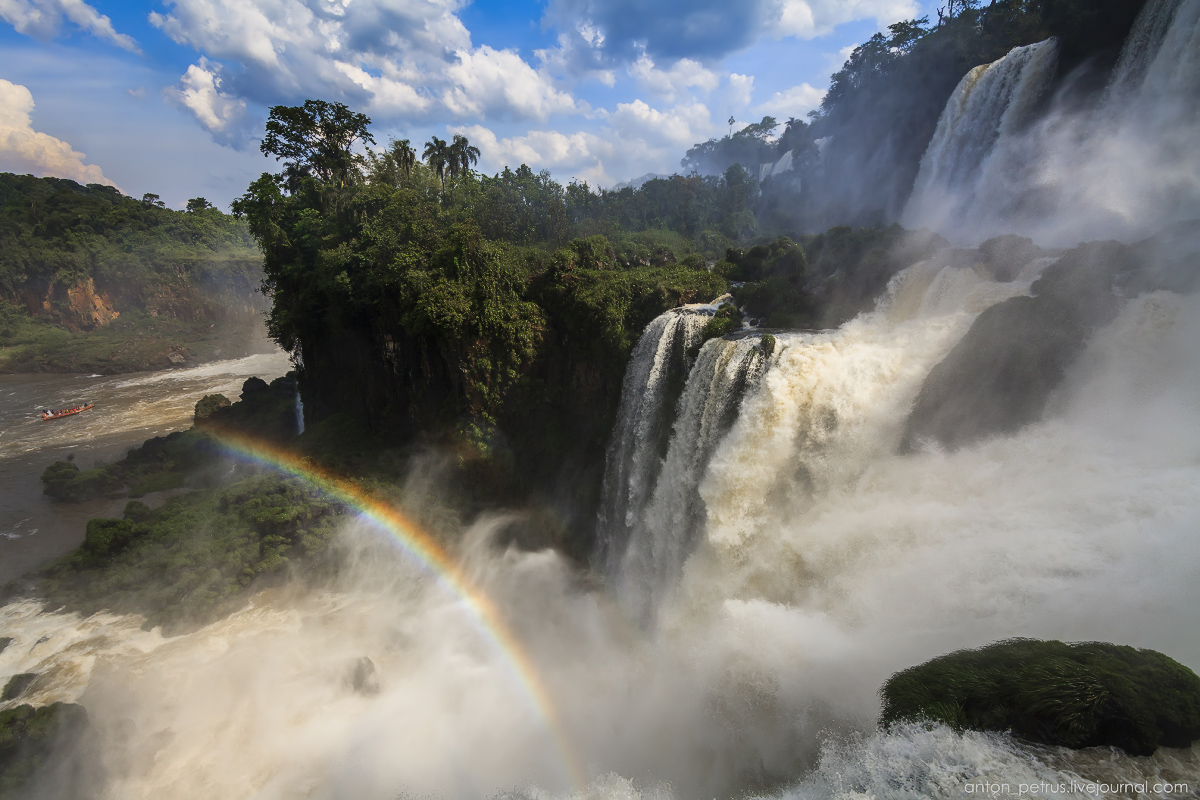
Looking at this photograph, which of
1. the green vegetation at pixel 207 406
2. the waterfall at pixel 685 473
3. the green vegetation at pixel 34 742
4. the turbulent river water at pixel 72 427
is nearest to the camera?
the green vegetation at pixel 34 742

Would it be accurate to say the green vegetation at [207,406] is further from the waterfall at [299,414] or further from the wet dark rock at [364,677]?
the wet dark rock at [364,677]

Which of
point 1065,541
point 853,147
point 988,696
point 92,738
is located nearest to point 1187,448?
point 1065,541

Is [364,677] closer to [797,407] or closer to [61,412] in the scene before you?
[797,407]

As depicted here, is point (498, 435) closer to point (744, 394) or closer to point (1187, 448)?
point (744, 394)

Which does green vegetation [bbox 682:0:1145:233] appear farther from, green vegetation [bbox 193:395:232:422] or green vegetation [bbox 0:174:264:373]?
green vegetation [bbox 0:174:264:373]

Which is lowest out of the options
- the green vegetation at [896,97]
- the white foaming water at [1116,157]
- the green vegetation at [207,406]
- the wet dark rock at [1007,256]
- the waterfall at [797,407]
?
the green vegetation at [207,406]

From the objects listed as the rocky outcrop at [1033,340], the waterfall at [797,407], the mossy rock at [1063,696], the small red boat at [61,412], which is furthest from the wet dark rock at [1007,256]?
the small red boat at [61,412]
